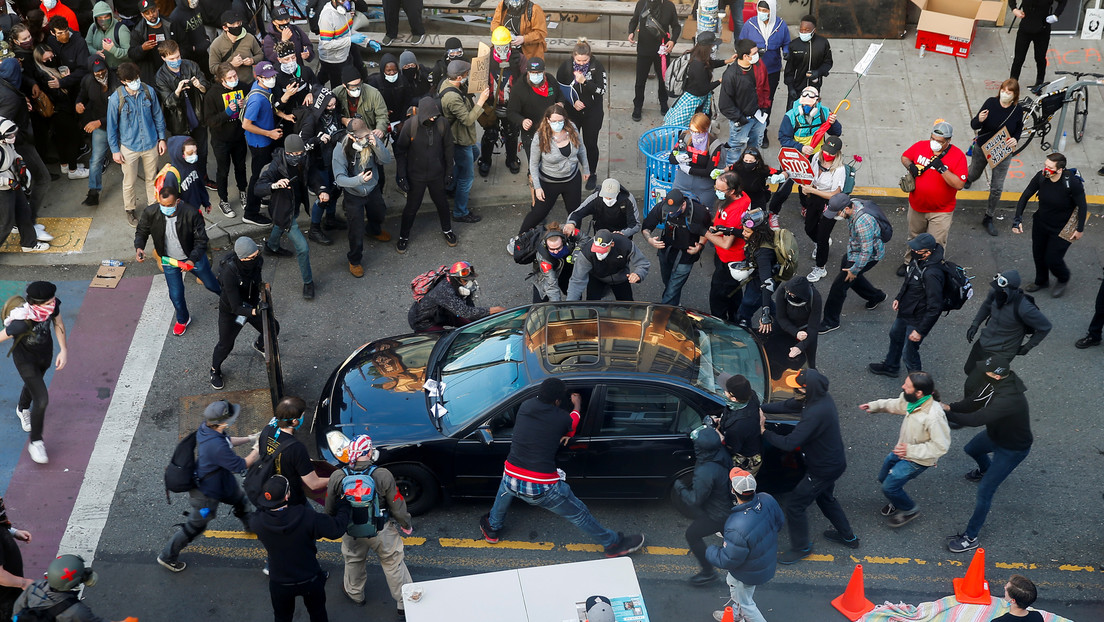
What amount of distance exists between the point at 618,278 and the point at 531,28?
4.43 meters


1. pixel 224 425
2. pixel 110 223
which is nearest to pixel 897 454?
pixel 224 425

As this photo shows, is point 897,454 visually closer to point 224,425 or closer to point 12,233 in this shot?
point 224,425

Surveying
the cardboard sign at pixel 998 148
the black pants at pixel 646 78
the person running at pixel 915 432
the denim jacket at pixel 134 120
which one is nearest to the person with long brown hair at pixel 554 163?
the black pants at pixel 646 78

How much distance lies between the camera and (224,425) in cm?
741

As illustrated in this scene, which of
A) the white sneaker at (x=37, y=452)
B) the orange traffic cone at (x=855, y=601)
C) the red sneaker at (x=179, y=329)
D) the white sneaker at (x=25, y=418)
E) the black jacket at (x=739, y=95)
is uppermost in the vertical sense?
the black jacket at (x=739, y=95)

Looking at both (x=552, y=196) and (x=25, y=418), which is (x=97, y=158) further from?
(x=552, y=196)

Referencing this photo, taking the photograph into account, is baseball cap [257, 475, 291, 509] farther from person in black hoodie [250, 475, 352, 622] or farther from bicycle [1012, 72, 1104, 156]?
bicycle [1012, 72, 1104, 156]

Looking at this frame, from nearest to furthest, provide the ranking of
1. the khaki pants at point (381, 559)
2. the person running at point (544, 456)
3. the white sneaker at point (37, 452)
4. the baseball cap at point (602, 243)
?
the khaki pants at point (381, 559) → the person running at point (544, 456) → the white sneaker at point (37, 452) → the baseball cap at point (602, 243)

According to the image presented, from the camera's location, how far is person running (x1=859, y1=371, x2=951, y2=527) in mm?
7688

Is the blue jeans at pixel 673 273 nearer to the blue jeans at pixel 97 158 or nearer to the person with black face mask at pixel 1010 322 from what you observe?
the person with black face mask at pixel 1010 322

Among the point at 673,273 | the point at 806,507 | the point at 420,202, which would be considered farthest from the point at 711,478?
the point at 420,202

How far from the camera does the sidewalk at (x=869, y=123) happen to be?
12.1m

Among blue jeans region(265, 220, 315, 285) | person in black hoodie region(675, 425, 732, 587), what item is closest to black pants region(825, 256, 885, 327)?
person in black hoodie region(675, 425, 732, 587)

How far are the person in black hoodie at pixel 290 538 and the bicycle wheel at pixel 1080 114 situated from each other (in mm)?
10919
